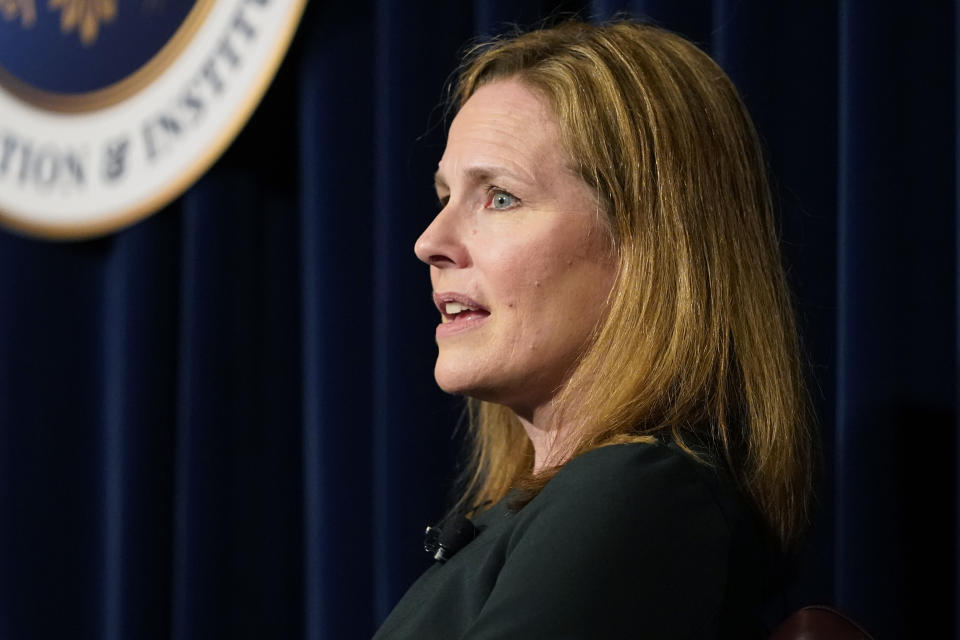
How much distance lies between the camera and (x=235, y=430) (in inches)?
66.3

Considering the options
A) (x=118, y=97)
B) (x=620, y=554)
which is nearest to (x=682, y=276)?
(x=620, y=554)

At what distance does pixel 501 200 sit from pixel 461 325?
0.40ft

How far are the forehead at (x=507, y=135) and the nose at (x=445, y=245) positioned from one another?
55 millimetres

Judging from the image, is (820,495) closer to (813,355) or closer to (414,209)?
(813,355)

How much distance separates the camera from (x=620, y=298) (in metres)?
1.05

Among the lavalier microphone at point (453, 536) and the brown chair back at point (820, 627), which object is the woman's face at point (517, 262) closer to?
the lavalier microphone at point (453, 536)

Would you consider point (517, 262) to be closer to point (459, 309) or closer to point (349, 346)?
point (459, 309)

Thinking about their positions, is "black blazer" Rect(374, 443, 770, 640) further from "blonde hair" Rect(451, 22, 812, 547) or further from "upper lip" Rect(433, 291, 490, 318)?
"upper lip" Rect(433, 291, 490, 318)

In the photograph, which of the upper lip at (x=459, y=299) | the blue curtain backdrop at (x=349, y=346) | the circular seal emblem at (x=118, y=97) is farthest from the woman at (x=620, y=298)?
the circular seal emblem at (x=118, y=97)

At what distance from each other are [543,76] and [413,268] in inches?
18.0

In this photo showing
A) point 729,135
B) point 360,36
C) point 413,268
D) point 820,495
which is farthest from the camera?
point 360,36

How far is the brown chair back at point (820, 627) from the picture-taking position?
0.81 metres

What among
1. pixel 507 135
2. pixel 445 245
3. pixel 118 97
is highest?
pixel 118 97

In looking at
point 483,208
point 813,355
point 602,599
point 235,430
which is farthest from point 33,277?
point 602,599
